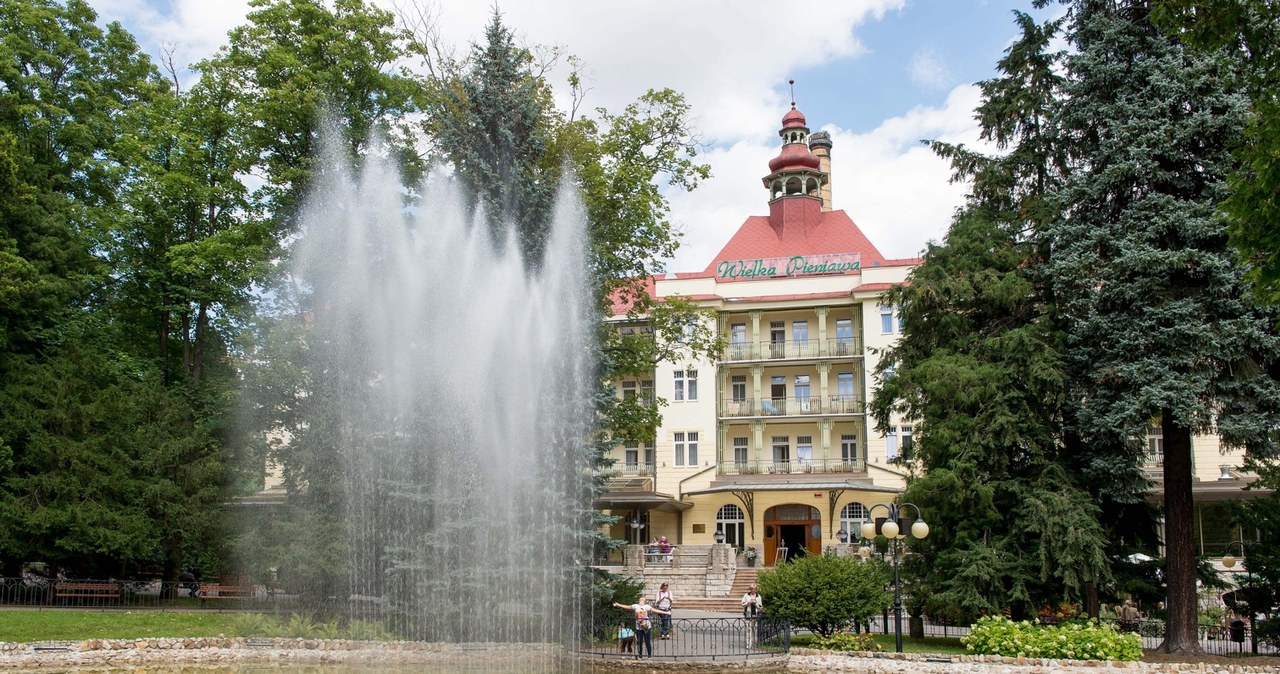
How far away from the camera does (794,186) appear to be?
1996 inches

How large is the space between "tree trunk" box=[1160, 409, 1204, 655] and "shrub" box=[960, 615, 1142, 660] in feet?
6.37

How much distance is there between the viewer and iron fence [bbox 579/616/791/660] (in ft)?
61.6

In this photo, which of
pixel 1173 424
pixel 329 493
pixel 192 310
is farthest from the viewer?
pixel 192 310

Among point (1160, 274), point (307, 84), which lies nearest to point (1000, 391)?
point (1160, 274)

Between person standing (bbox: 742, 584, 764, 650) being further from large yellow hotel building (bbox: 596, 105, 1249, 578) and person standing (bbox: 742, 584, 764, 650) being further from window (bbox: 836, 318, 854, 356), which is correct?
window (bbox: 836, 318, 854, 356)

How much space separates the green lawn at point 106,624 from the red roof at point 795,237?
97.2ft

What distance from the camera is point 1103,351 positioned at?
2117 cm

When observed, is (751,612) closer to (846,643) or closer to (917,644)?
(917,644)

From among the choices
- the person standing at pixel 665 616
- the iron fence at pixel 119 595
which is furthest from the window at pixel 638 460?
the person standing at pixel 665 616

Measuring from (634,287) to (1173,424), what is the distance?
14668 mm

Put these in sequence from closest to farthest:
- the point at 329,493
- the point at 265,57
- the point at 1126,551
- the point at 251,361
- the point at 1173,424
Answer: the point at 1173,424 < the point at 1126,551 < the point at 329,493 < the point at 251,361 < the point at 265,57

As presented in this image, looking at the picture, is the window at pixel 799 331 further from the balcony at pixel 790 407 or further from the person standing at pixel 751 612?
the person standing at pixel 751 612

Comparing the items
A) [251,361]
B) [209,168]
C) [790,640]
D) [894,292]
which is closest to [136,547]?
[251,361]

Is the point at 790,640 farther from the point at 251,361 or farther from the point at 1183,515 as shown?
the point at 251,361
